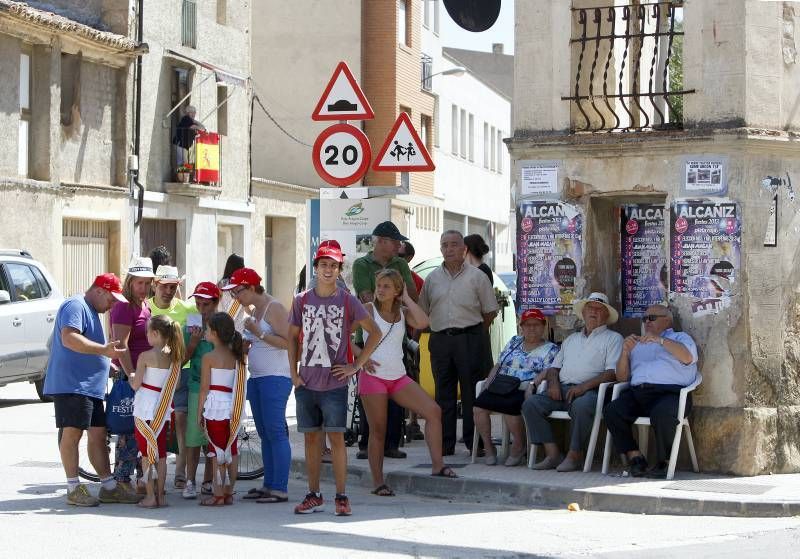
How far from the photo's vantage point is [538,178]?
41.6 feet

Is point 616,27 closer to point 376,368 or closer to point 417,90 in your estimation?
point 376,368

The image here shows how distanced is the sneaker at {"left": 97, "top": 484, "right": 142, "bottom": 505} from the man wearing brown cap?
8.32 ft

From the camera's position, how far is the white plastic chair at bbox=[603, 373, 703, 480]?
11.3 meters

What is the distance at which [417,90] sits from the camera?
1865 inches

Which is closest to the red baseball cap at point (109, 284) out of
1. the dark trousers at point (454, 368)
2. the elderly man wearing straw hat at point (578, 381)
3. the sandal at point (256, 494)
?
the sandal at point (256, 494)

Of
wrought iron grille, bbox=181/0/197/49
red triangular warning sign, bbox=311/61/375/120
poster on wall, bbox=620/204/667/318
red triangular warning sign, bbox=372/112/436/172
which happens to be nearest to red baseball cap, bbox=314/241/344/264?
red triangular warning sign, bbox=372/112/436/172

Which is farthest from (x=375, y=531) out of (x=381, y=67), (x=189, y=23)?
(x=381, y=67)

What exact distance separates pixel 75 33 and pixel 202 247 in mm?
7642

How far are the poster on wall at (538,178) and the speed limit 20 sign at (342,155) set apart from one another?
4.62 feet

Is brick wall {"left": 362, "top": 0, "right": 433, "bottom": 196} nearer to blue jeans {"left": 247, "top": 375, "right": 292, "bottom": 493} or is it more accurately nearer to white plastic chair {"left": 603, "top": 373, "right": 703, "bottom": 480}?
white plastic chair {"left": 603, "top": 373, "right": 703, "bottom": 480}

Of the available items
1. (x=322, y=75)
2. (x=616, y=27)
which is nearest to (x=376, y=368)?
(x=616, y=27)

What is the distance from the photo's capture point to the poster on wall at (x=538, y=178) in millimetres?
12617

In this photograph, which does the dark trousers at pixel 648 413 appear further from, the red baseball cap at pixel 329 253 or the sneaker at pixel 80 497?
the sneaker at pixel 80 497

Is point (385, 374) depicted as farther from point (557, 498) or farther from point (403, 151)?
point (403, 151)
